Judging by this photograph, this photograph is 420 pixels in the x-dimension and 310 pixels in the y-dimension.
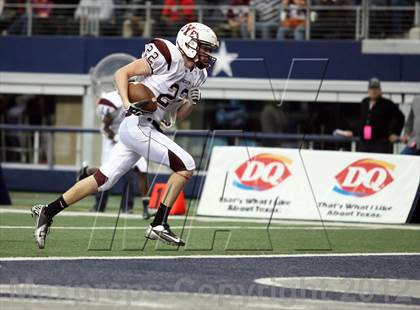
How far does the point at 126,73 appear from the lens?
9.29 metres

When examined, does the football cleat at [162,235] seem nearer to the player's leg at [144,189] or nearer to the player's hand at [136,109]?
the player's hand at [136,109]

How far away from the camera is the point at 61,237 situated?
10.5 m

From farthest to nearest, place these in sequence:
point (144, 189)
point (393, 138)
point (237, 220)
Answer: point (393, 138) → point (237, 220) → point (144, 189)

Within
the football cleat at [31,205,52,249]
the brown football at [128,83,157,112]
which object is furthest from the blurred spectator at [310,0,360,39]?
the football cleat at [31,205,52,249]

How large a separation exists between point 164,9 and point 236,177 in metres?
6.77

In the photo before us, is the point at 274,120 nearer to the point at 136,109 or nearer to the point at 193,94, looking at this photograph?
the point at 193,94

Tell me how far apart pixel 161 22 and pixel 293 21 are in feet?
7.77

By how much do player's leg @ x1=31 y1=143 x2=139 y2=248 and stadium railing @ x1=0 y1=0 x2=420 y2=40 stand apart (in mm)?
10890

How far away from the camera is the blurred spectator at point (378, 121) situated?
1592 centimetres

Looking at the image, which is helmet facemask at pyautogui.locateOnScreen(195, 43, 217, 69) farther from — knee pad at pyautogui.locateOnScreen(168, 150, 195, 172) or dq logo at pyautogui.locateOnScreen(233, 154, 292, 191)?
dq logo at pyautogui.locateOnScreen(233, 154, 292, 191)

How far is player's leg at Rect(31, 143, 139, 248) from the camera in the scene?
9.29 m

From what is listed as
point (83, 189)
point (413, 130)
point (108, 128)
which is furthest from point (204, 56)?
point (413, 130)

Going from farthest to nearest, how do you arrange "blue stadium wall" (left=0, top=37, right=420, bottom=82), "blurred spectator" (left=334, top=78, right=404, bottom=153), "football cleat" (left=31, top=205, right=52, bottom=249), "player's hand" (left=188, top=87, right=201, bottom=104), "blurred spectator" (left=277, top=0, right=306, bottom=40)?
1. "blurred spectator" (left=277, top=0, right=306, bottom=40)
2. "blue stadium wall" (left=0, top=37, right=420, bottom=82)
3. "blurred spectator" (left=334, top=78, right=404, bottom=153)
4. "player's hand" (left=188, top=87, right=201, bottom=104)
5. "football cleat" (left=31, top=205, right=52, bottom=249)

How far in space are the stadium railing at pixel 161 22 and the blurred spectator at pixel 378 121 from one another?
13.3 feet
